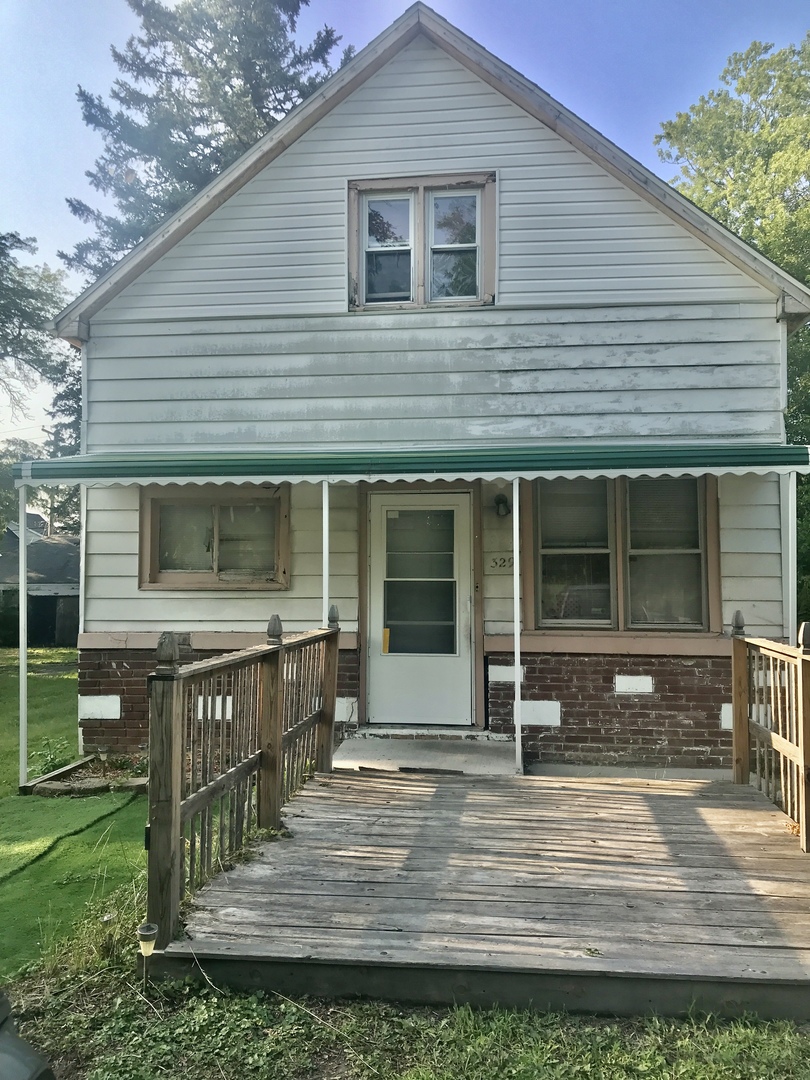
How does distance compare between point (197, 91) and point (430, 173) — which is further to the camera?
point (197, 91)

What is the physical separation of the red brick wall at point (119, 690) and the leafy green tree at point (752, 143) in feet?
54.5

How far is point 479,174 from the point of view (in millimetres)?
7332

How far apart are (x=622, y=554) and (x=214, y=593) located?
159 inches

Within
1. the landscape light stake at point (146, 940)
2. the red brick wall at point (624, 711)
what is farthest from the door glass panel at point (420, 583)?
the landscape light stake at point (146, 940)

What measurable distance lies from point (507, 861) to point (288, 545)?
4166 millimetres

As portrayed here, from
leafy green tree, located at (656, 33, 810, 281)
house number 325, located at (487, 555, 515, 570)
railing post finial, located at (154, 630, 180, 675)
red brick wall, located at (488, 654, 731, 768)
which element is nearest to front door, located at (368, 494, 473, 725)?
house number 325, located at (487, 555, 515, 570)

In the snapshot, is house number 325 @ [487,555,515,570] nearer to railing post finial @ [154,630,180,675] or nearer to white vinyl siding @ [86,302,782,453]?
white vinyl siding @ [86,302,782,453]

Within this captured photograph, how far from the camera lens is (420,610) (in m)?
7.38

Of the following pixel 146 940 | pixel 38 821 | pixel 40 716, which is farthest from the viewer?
pixel 40 716

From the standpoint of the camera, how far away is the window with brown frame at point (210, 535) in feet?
24.6

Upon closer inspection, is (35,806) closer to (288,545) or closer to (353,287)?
(288,545)

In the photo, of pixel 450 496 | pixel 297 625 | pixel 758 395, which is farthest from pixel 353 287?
pixel 758 395

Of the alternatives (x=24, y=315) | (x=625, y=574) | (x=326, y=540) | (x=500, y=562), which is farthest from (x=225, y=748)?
(x=24, y=315)

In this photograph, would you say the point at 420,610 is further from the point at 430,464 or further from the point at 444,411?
the point at 444,411
